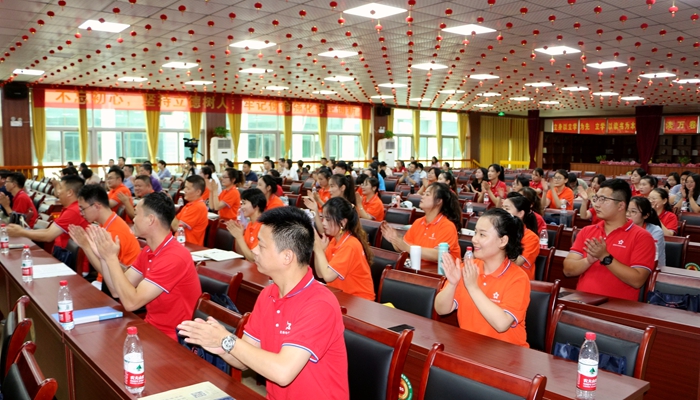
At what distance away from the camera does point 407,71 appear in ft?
37.0

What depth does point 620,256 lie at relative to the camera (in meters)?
3.39

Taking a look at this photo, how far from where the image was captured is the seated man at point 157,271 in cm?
269

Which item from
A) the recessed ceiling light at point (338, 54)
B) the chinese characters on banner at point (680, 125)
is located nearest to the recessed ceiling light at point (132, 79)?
A: the recessed ceiling light at point (338, 54)

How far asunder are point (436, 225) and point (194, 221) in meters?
2.45

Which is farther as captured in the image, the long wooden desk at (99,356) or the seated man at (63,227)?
the seated man at (63,227)

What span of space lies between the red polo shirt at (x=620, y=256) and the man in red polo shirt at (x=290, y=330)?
2.21 meters

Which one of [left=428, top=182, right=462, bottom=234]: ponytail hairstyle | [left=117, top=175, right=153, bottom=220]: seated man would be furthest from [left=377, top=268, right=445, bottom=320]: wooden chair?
[left=117, top=175, right=153, bottom=220]: seated man

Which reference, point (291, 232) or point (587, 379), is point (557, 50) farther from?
point (291, 232)

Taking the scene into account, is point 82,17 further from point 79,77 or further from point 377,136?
point 377,136

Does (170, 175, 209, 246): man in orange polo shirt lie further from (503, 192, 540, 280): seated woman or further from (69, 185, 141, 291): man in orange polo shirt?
(503, 192, 540, 280): seated woman

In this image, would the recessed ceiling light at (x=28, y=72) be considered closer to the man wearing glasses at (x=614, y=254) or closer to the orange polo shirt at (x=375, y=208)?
the orange polo shirt at (x=375, y=208)

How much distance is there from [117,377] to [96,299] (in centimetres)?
119

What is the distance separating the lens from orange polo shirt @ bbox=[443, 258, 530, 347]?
2.46 m

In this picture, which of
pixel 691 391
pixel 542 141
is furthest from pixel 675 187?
pixel 542 141
